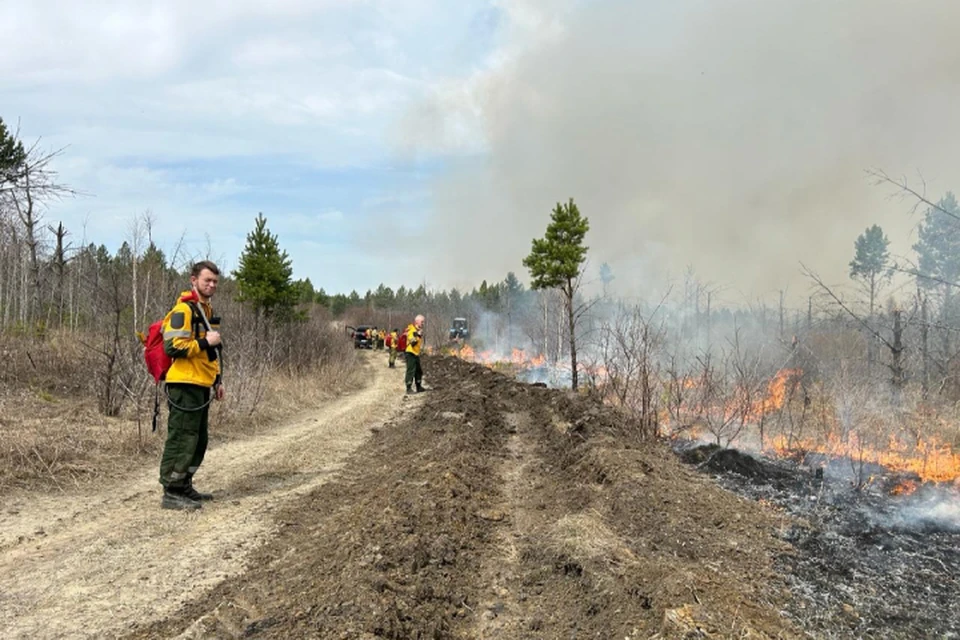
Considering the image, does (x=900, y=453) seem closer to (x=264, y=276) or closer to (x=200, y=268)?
(x=200, y=268)

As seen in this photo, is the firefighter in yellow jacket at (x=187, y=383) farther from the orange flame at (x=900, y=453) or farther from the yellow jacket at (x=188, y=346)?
the orange flame at (x=900, y=453)

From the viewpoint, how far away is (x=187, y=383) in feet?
17.9

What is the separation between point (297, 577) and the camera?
3.85 m

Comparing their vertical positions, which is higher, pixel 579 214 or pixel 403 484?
pixel 579 214

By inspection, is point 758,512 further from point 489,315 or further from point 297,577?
point 489,315

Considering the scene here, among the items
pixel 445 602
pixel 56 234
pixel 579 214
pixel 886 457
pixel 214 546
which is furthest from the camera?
pixel 56 234

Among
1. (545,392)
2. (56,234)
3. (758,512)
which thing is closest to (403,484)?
(758,512)

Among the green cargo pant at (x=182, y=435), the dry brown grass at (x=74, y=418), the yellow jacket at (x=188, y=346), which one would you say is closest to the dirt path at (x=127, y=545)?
the green cargo pant at (x=182, y=435)

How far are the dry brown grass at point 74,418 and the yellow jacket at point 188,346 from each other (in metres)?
1.93

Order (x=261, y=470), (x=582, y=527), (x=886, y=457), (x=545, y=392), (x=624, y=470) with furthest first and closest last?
1. (x=545, y=392)
2. (x=886, y=457)
3. (x=261, y=470)
4. (x=624, y=470)
5. (x=582, y=527)

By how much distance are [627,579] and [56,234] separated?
25916mm

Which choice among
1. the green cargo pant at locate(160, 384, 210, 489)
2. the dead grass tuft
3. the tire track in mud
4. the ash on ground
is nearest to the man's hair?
the green cargo pant at locate(160, 384, 210, 489)

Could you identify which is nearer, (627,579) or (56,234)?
(627,579)

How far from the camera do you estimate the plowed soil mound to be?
324cm
